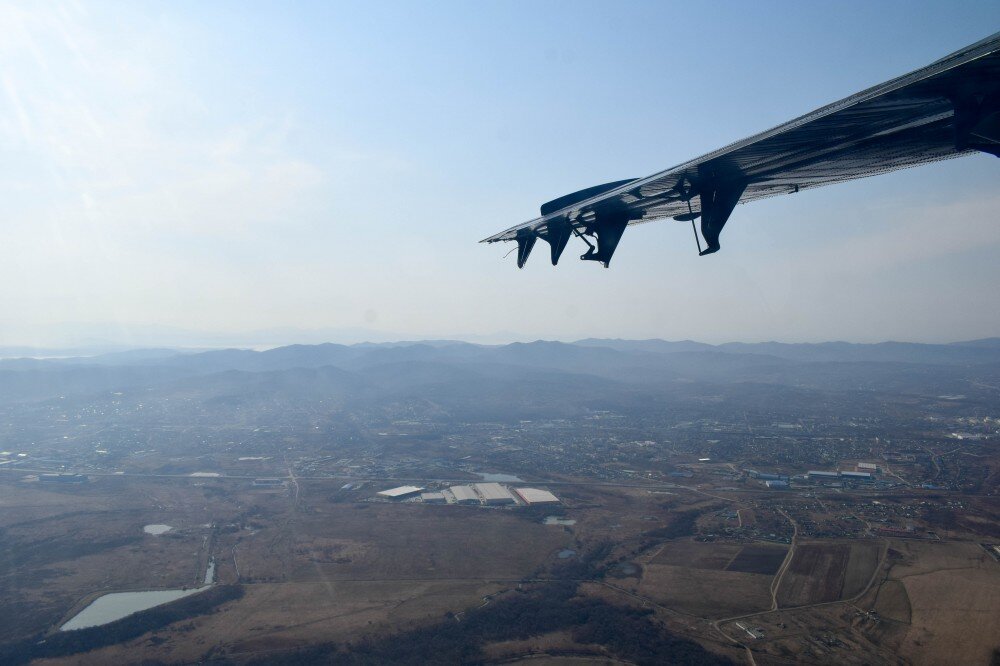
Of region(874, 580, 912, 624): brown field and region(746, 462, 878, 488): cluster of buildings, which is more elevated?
region(874, 580, 912, 624): brown field

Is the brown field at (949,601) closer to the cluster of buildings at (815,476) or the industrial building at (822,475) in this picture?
the cluster of buildings at (815,476)

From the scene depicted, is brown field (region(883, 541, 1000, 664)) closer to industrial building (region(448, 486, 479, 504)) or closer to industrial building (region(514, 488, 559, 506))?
industrial building (region(514, 488, 559, 506))

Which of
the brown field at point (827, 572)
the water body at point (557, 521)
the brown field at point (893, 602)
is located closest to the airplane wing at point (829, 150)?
the brown field at point (827, 572)

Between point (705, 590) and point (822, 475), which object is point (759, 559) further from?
point (822, 475)

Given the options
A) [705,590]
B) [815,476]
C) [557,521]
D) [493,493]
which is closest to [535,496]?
[493,493]

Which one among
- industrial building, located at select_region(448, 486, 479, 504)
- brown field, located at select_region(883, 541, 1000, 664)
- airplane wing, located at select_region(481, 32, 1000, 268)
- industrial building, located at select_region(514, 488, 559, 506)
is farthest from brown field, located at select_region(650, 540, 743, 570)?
airplane wing, located at select_region(481, 32, 1000, 268)

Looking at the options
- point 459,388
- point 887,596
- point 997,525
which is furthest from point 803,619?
point 459,388
